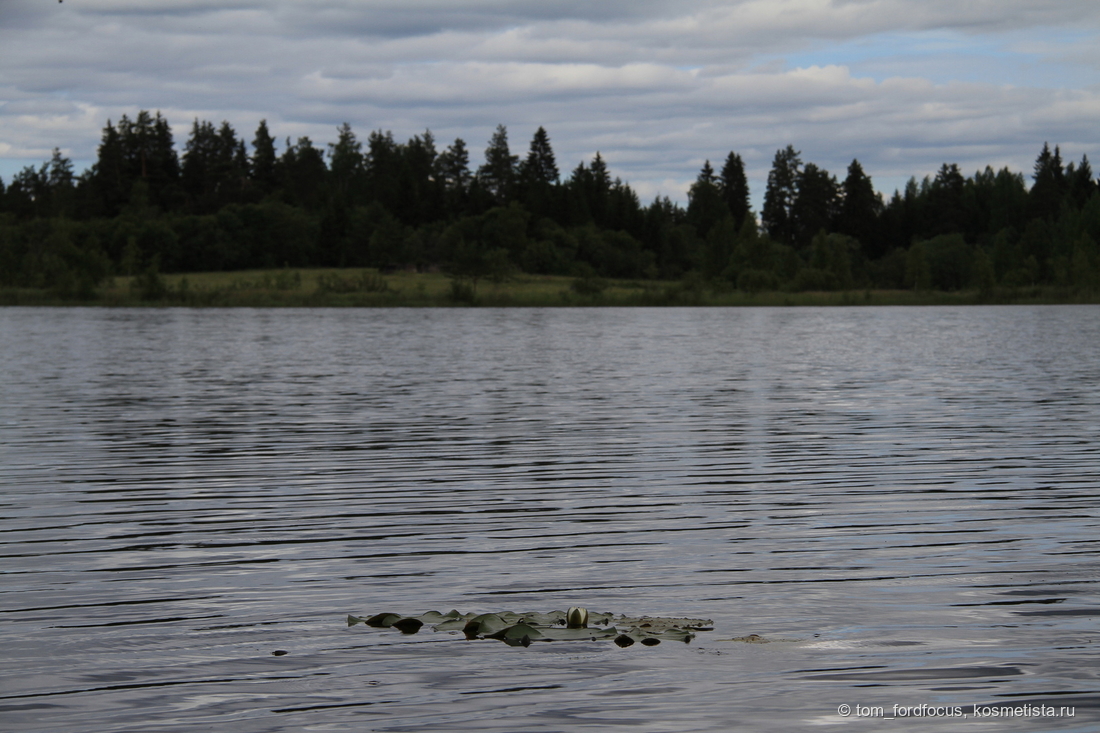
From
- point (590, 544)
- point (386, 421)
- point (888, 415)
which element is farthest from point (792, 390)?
point (590, 544)

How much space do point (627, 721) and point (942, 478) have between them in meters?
12.7

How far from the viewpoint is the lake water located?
8227mm

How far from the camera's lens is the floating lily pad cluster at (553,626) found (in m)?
9.56

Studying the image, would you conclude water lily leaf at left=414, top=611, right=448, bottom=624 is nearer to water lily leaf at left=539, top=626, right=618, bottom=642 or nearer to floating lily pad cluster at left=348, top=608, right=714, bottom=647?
floating lily pad cluster at left=348, top=608, right=714, bottom=647

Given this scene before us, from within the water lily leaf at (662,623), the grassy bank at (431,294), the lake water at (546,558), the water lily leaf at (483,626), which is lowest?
the lake water at (546,558)

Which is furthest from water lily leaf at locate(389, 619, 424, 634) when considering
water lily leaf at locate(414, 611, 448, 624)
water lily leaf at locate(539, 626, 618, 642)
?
water lily leaf at locate(539, 626, 618, 642)

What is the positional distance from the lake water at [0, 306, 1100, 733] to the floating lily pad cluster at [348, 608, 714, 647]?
20 centimetres

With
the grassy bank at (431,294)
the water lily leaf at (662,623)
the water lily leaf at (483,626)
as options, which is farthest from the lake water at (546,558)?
the grassy bank at (431,294)

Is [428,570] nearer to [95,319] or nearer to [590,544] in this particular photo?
[590,544]

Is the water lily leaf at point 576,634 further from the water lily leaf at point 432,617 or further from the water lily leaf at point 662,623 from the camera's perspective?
the water lily leaf at point 432,617

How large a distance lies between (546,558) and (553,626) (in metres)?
3.04

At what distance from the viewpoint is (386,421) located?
2864 cm

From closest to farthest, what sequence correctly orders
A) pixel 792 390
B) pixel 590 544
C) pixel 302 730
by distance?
pixel 302 730 < pixel 590 544 < pixel 792 390

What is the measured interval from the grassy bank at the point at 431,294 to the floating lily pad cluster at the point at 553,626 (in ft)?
464
